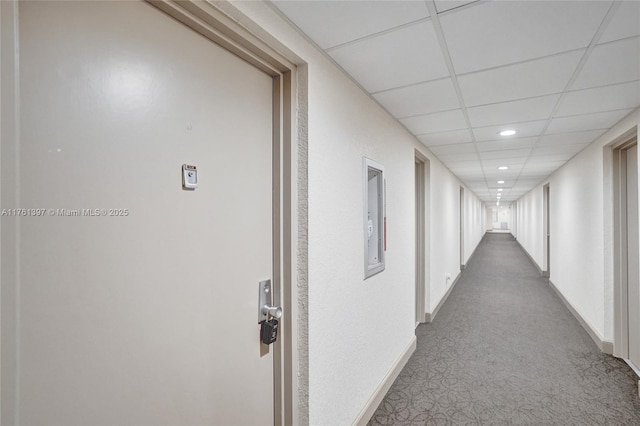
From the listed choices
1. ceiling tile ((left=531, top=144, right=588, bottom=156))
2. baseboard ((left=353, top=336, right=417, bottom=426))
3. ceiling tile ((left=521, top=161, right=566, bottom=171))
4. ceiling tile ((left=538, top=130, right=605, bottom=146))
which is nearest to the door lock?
baseboard ((left=353, top=336, right=417, bottom=426))

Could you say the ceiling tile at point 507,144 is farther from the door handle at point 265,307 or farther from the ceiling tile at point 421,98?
the door handle at point 265,307

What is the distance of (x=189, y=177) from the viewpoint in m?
1.05

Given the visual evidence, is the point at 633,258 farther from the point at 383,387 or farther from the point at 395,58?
the point at 395,58

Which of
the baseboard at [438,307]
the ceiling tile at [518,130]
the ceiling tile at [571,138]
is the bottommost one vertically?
the baseboard at [438,307]

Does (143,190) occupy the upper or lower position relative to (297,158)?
lower

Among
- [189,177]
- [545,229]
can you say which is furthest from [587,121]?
[545,229]

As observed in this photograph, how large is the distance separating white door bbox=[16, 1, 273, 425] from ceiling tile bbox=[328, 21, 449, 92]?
24.2 inches

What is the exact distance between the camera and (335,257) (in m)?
1.69

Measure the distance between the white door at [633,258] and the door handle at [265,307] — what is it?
3271 mm

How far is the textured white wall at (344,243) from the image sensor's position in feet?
4.86

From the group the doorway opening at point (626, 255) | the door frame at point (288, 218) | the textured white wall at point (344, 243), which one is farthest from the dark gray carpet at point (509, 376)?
the door frame at point (288, 218)

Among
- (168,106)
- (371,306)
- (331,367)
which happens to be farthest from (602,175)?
(168,106)

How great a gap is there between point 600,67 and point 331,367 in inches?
88.2

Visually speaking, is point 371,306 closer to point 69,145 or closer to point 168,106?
point 168,106
